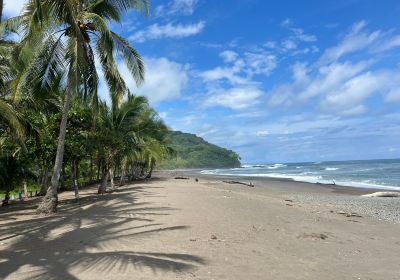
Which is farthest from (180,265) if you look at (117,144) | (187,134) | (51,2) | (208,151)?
(187,134)

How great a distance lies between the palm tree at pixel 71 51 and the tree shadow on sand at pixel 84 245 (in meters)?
2.79

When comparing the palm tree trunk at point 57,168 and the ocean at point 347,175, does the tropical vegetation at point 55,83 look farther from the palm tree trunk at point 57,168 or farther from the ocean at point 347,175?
the ocean at point 347,175

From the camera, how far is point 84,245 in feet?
25.3

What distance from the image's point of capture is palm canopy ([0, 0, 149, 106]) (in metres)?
12.0

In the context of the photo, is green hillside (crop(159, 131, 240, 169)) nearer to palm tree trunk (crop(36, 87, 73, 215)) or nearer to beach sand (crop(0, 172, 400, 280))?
palm tree trunk (crop(36, 87, 73, 215))

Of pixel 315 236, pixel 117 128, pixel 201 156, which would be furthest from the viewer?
pixel 201 156

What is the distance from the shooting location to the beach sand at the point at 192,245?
6246 millimetres

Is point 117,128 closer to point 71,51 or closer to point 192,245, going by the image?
point 71,51

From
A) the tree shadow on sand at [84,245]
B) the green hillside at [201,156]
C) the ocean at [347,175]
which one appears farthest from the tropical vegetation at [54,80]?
the green hillside at [201,156]

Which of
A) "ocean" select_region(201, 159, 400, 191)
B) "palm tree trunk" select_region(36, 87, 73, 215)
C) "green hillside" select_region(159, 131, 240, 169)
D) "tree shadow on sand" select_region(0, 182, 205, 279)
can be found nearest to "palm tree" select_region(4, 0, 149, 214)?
"palm tree trunk" select_region(36, 87, 73, 215)

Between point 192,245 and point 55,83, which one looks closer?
point 192,245

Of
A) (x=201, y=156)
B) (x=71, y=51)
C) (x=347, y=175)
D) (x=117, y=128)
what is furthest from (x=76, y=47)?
(x=201, y=156)

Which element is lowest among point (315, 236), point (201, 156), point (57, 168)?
point (315, 236)

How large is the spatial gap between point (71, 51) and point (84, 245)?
672 cm
